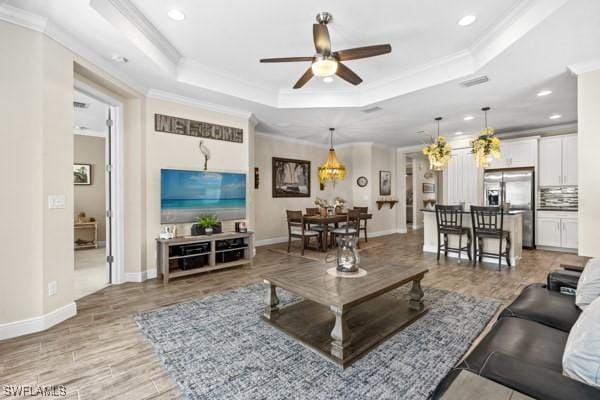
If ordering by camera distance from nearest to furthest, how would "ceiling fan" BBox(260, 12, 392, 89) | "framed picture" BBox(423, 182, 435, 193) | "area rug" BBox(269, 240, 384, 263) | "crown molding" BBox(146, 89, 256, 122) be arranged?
1. "ceiling fan" BBox(260, 12, 392, 89)
2. "crown molding" BBox(146, 89, 256, 122)
3. "area rug" BBox(269, 240, 384, 263)
4. "framed picture" BBox(423, 182, 435, 193)

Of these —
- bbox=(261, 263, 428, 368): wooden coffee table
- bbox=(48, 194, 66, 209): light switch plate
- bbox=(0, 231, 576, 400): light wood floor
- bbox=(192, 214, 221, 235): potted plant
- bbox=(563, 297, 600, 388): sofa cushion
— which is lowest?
bbox=(0, 231, 576, 400): light wood floor

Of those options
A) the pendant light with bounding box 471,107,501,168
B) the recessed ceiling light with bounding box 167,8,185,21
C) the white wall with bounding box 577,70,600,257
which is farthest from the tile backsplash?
the recessed ceiling light with bounding box 167,8,185,21

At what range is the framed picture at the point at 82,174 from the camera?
659 centimetres

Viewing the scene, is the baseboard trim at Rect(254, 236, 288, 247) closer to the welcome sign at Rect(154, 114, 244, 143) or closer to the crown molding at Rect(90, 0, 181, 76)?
the welcome sign at Rect(154, 114, 244, 143)

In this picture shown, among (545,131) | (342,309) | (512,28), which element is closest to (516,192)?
(545,131)

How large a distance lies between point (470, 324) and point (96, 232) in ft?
24.6

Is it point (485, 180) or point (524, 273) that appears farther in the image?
point (485, 180)

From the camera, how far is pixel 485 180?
6.78m

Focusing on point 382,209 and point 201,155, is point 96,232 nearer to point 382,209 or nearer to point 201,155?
point 201,155

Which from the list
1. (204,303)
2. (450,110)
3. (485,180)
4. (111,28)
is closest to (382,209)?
(485,180)

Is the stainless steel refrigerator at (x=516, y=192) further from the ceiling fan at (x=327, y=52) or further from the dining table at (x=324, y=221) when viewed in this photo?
the ceiling fan at (x=327, y=52)

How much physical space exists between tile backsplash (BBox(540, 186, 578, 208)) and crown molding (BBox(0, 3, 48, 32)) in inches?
341

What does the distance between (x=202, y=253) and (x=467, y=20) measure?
4356 mm

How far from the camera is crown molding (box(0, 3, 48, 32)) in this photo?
7.72 feet
